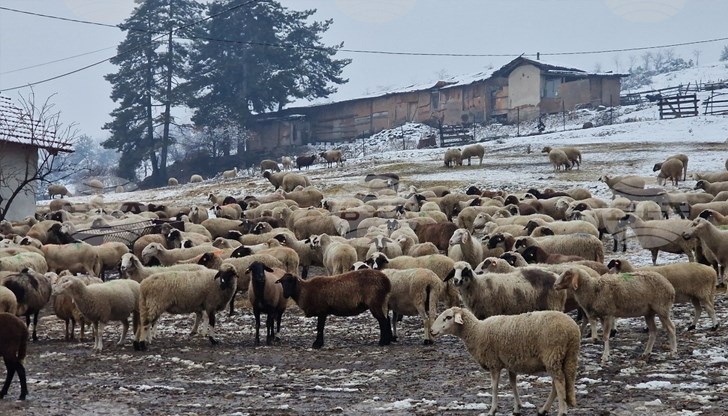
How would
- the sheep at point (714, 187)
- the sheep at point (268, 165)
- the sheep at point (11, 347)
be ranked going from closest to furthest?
the sheep at point (11, 347) → the sheep at point (714, 187) → the sheep at point (268, 165)

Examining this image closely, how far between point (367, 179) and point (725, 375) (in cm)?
3302

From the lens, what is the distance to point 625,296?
42.1ft

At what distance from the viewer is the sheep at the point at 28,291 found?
16.4 m

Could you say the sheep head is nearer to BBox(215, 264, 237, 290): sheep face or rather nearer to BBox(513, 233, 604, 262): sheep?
BBox(513, 233, 604, 262): sheep

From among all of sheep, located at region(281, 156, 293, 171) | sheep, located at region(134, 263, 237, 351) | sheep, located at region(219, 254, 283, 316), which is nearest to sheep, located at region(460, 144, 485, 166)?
sheep, located at region(281, 156, 293, 171)

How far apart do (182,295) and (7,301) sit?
9.30 feet

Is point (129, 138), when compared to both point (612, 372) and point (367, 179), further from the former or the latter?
point (612, 372)

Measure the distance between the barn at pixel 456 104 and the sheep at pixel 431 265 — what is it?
52.6 metres

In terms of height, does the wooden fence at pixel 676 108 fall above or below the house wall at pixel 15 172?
above

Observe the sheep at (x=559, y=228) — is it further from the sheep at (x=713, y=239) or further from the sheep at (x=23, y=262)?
the sheep at (x=23, y=262)

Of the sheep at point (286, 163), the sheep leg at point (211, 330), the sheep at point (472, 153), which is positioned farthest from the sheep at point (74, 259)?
the sheep at point (286, 163)

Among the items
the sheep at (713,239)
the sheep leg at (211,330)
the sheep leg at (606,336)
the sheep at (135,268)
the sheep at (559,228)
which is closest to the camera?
the sheep leg at (606,336)

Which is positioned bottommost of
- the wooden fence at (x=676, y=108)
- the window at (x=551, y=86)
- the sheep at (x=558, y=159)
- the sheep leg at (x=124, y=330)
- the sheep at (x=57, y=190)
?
the sheep leg at (x=124, y=330)

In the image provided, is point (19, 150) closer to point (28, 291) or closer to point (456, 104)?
point (28, 291)
